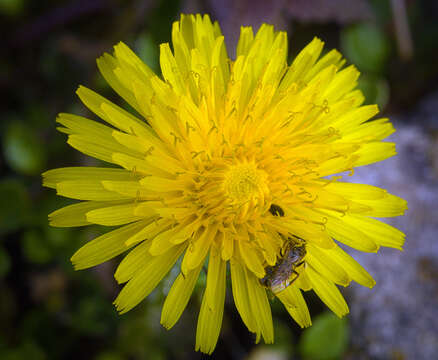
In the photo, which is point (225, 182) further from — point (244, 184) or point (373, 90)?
point (373, 90)

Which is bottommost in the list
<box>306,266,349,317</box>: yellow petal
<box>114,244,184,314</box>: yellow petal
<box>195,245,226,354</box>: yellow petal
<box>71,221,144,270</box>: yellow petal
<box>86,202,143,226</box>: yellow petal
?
<box>306,266,349,317</box>: yellow petal

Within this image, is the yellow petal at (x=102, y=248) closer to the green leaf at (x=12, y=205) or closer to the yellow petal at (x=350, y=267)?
the yellow petal at (x=350, y=267)

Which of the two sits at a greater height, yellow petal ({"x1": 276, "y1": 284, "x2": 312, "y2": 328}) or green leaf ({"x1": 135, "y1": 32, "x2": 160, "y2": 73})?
green leaf ({"x1": 135, "y1": 32, "x2": 160, "y2": 73})

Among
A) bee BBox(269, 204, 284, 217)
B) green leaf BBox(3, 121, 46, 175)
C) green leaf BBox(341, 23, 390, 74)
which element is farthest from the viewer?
green leaf BBox(341, 23, 390, 74)

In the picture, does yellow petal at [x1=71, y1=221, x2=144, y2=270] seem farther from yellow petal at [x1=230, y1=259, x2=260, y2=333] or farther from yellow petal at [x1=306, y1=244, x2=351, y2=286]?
yellow petal at [x1=306, y1=244, x2=351, y2=286]

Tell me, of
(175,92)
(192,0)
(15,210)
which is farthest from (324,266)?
(15,210)

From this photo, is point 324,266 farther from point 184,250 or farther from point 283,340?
point 283,340

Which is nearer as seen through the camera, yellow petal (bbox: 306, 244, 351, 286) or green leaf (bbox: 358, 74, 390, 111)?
yellow petal (bbox: 306, 244, 351, 286)

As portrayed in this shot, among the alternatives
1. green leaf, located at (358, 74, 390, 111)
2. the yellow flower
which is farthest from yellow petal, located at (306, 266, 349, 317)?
green leaf, located at (358, 74, 390, 111)

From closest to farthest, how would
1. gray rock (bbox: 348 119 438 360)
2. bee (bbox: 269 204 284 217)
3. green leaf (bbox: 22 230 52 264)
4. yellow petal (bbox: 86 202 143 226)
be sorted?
yellow petal (bbox: 86 202 143 226) < bee (bbox: 269 204 284 217) < gray rock (bbox: 348 119 438 360) < green leaf (bbox: 22 230 52 264)
